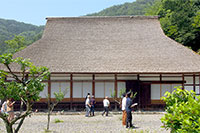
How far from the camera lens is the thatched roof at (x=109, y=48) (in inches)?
561

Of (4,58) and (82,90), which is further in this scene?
(82,90)

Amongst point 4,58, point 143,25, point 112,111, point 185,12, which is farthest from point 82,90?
point 185,12

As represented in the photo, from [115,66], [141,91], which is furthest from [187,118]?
[141,91]

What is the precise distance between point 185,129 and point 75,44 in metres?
14.5

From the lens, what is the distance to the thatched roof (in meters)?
14.2

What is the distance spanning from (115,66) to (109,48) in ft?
9.00

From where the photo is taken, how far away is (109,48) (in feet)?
54.8

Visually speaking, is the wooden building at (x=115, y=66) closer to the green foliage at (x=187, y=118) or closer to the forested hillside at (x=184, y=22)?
the green foliage at (x=187, y=118)

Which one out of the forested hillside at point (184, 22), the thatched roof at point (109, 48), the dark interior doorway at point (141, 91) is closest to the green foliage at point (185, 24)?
the forested hillside at point (184, 22)

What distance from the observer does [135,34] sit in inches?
726

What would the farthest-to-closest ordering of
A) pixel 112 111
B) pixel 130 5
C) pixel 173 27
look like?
pixel 130 5 < pixel 173 27 < pixel 112 111

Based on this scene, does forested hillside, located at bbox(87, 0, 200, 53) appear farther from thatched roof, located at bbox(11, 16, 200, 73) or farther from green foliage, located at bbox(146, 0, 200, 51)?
thatched roof, located at bbox(11, 16, 200, 73)

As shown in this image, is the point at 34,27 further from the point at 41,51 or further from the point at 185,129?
the point at 185,129

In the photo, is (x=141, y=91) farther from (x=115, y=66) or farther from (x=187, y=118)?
(x=187, y=118)
